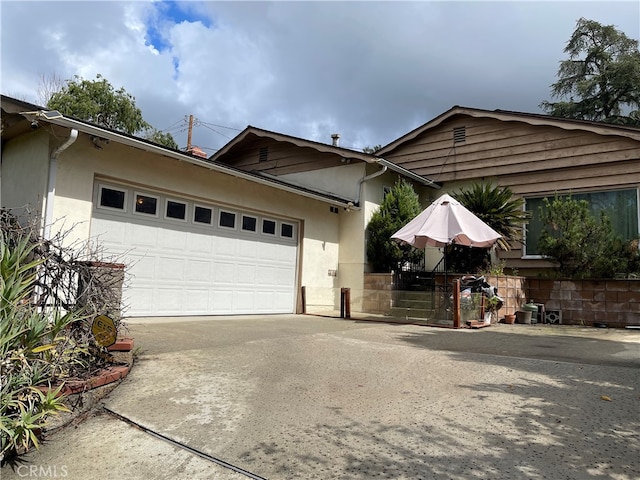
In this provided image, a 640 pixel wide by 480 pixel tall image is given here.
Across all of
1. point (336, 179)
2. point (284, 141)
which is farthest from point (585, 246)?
point (284, 141)

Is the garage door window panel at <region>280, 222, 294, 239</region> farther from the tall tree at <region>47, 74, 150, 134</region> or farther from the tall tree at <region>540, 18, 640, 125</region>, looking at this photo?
the tall tree at <region>540, 18, 640, 125</region>

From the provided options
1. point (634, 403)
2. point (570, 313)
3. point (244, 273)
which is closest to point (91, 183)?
point (244, 273)

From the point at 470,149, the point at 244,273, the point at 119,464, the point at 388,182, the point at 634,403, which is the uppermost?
the point at 470,149

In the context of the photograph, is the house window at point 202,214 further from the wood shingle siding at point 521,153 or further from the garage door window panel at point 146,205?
the wood shingle siding at point 521,153

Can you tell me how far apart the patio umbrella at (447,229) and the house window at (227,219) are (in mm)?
3767

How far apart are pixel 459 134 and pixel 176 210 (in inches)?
368

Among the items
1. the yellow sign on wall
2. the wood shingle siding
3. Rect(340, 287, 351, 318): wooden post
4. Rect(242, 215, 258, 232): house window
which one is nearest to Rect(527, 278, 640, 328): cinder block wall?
the wood shingle siding

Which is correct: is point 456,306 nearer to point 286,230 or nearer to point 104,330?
point 286,230

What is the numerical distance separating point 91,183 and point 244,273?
393 cm

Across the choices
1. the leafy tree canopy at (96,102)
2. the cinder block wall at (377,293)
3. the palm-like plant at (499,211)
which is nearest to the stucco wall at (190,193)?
the cinder block wall at (377,293)

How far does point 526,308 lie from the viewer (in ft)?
33.2

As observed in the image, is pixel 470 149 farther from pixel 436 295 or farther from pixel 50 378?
pixel 50 378

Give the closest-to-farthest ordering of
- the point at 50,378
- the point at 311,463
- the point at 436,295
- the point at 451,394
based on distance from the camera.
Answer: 1. the point at 311,463
2. the point at 50,378
3. the point at 451,394
4. the point at 436,295

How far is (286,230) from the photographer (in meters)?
11.5
